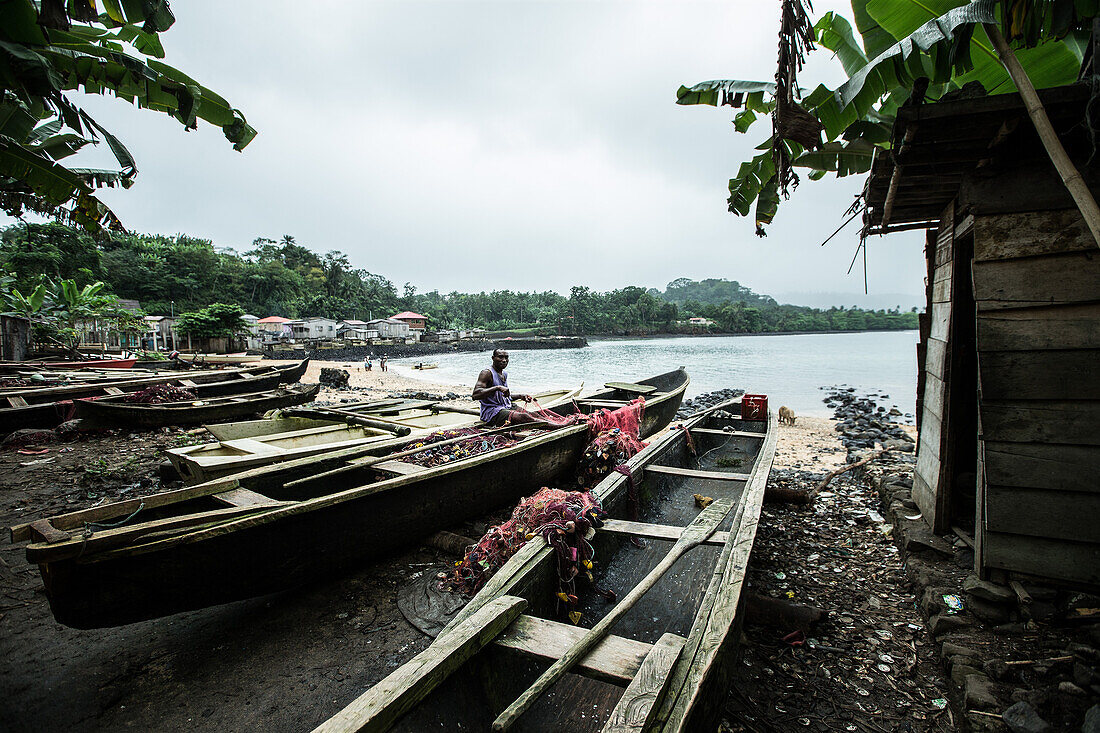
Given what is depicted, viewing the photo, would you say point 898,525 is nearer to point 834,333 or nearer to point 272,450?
point 272,450

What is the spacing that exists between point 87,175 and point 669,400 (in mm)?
9279

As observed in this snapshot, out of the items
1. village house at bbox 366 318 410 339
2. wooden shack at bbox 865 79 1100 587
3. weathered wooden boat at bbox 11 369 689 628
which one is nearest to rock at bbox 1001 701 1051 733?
wooden shack at bbox 865 79 1100 587

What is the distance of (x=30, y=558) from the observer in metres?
2.27

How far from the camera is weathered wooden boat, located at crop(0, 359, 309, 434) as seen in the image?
27.3 ft

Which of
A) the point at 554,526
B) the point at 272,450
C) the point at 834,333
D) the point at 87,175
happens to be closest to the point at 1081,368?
the point at 554,526

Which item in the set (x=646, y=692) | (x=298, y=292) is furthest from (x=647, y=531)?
(x=298, y=292)

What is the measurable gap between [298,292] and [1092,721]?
69.6 meters

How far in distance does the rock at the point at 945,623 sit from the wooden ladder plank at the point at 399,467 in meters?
4.07

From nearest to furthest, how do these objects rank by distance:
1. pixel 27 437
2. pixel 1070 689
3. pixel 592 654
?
pixel 592 654
pixel 1070 689
pixel 27 437

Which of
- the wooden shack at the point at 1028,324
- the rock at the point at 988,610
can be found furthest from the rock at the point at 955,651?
the wooden shack at the point at 1028,324

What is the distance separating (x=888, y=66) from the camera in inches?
130

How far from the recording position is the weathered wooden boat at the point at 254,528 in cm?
252

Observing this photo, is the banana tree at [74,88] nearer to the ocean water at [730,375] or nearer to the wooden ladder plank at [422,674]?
the wooden ladder plank at [422,674]

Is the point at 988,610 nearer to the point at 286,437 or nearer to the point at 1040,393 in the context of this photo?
the point at 1040,393
